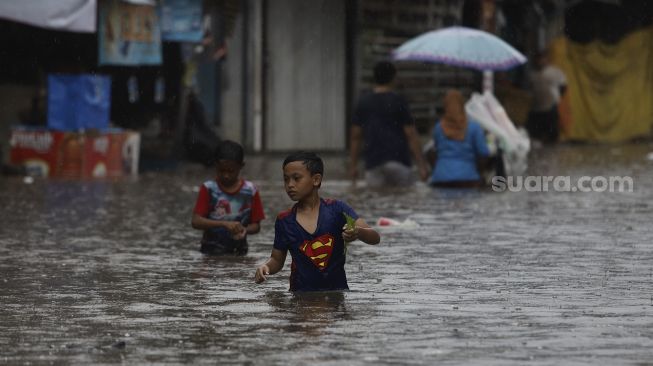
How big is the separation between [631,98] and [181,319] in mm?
30254

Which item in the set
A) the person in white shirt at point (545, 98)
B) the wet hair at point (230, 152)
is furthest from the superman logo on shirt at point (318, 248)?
the person in white shirt at point (545, 98)

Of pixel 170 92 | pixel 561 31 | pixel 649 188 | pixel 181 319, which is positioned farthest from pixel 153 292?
pixel 561 31

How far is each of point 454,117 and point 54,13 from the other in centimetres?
512

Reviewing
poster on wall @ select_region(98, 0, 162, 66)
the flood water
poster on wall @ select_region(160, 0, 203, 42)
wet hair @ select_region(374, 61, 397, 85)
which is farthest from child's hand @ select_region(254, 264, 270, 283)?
poster on wall @ select_region(160, 0, 203, 42)

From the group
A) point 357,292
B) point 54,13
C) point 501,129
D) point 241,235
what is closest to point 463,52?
point 501,129

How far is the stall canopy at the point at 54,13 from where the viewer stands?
18922 mm

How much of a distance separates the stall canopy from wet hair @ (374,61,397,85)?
4.09m

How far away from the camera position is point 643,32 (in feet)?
121

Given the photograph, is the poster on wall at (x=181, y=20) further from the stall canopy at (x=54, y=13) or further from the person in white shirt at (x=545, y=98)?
the person in white shirt at (x=545, y=98)


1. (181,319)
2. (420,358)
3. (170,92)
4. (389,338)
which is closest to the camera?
(420,358)

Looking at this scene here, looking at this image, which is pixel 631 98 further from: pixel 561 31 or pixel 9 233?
pixel 9 233

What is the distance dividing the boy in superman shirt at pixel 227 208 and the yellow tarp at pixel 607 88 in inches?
954

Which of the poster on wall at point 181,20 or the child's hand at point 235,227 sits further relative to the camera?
the poster on wall at point 181,20

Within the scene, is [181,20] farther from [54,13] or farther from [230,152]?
[230,152]
